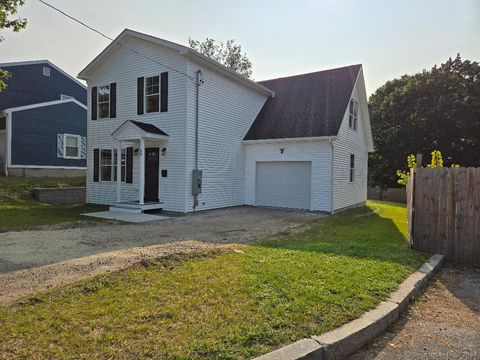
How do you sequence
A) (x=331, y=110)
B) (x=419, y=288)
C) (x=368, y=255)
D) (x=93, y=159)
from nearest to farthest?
(x=419, y=288)
(x=368, y=255)
(x=331, y=110)
(x=93, y=159)

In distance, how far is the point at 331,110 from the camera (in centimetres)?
1493

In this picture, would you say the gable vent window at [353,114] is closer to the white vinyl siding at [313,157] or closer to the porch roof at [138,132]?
the white vinyl siding at [313,157]

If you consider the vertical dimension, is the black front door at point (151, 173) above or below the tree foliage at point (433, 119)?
below

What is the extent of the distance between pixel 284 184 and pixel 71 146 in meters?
15.5

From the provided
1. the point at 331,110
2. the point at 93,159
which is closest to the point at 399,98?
the point at 331,110

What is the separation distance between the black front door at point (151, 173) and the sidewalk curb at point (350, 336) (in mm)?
10997

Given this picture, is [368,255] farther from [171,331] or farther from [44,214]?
[44,214]

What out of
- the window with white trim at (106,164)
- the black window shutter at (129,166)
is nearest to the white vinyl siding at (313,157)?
the black window shutter at (129,166)

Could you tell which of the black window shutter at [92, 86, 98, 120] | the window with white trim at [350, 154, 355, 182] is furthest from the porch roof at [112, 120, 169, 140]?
the window with white trim at [350, 154, 355, 182]

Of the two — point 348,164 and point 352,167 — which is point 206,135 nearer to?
point 348,164

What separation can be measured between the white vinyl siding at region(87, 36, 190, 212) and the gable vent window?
26.4 feet

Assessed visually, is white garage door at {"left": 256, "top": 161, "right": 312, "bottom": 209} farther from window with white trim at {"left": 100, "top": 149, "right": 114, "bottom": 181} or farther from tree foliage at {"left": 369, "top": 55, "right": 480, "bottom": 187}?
tree foliage at {"left": 369, "top": 55, "right": 480, "bottom": 187}

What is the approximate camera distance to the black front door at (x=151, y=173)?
1390 cm

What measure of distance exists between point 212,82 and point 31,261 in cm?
1019
